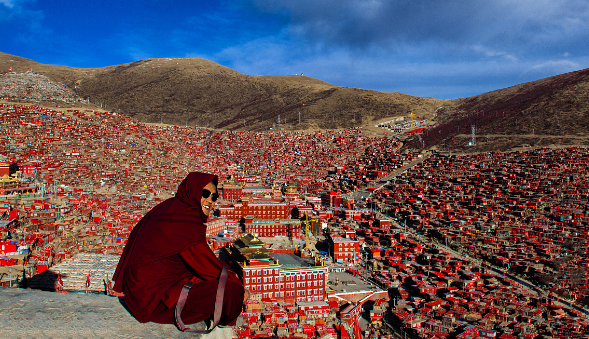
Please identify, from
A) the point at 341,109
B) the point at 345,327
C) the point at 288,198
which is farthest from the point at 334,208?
the point at 341,109

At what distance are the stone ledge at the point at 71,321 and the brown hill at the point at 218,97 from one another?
67.9m

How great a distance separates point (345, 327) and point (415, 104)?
72.8 metres

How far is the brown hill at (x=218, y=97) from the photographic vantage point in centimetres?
7969

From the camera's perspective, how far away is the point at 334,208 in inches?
1393

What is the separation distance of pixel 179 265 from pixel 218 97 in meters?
103

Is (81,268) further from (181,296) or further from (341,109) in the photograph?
(341,109)

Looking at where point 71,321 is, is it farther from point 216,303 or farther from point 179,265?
point 216,303

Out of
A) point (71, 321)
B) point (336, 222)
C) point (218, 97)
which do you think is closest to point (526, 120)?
point (336, 222)

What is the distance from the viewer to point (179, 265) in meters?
2.63

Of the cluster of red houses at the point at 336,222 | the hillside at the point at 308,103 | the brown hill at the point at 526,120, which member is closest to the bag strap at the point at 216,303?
the cluster of red houses at the point at 336,222

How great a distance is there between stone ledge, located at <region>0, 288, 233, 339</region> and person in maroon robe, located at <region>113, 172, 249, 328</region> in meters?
0.13

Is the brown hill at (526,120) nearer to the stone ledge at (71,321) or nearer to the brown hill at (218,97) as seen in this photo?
the brown hill at (218,97)

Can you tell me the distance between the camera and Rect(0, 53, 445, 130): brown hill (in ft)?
261

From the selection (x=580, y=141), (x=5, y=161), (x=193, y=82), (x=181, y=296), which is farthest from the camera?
(x=193, y=82)
